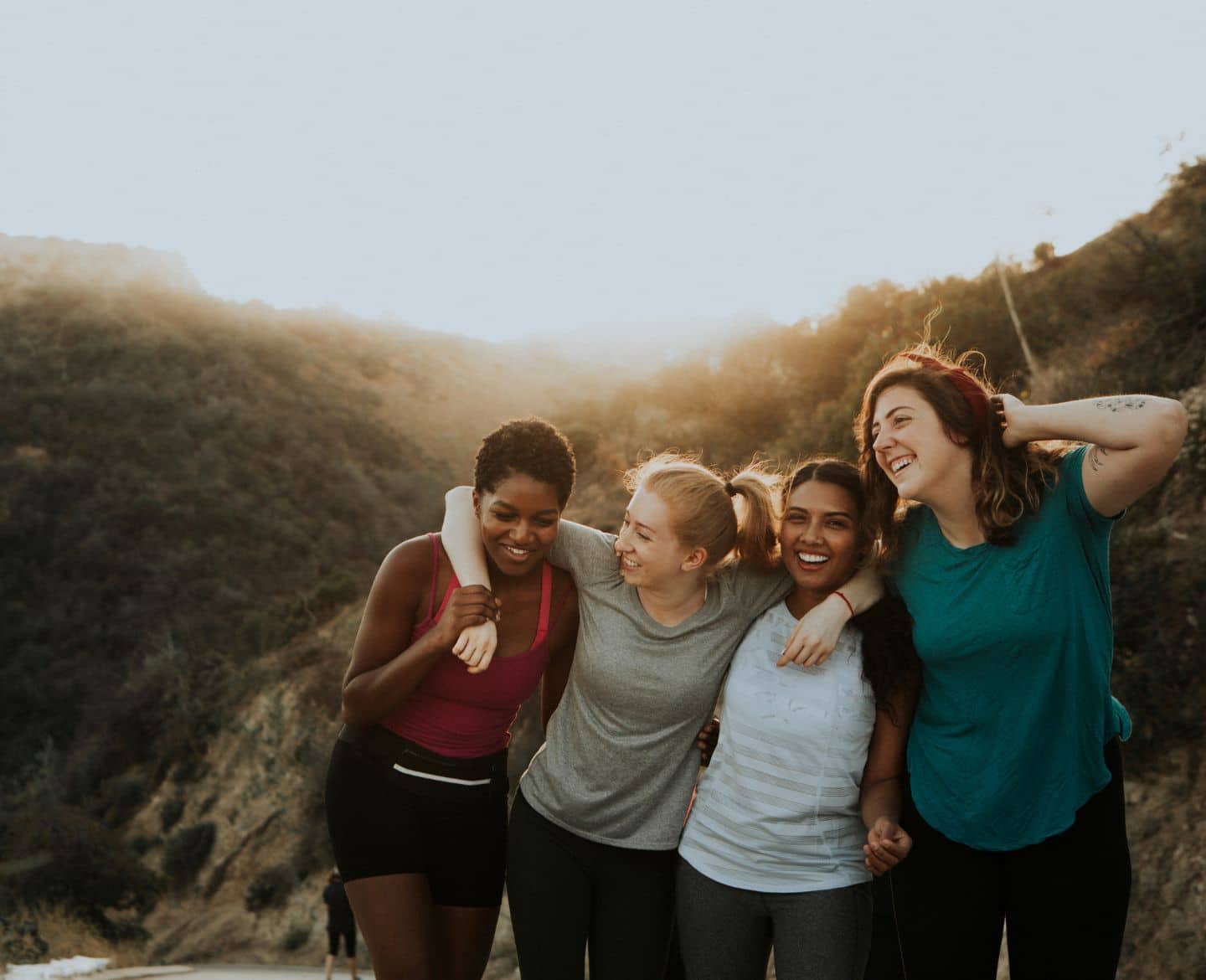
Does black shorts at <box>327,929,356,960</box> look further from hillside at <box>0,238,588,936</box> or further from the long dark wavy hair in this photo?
the long dark wavy hair

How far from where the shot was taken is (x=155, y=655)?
944 inches

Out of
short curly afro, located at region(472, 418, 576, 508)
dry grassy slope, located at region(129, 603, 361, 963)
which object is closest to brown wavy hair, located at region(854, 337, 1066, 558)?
short curly afro, located at region(472, 418, 576, 508)

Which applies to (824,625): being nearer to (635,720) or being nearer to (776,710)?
(776,710)

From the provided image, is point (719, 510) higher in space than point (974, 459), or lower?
lower

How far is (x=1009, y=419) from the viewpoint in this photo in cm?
270

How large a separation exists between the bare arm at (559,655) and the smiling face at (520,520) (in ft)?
0.70

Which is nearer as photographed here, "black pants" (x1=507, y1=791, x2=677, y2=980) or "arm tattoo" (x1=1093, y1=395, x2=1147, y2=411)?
"arm tattoo" (x1=1093, y1=395, x2=1147, y2=411)

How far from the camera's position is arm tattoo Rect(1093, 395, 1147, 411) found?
246 centimetres

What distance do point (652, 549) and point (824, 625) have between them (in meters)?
0.57

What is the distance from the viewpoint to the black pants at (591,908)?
3.00 meters

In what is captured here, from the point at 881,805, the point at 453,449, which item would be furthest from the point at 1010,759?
the point at 453,449

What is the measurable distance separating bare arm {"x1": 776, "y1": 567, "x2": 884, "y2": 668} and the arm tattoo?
0.81m

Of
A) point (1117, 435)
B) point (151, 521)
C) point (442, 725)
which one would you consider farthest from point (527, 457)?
point (151, 521)

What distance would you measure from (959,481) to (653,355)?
37926mm
